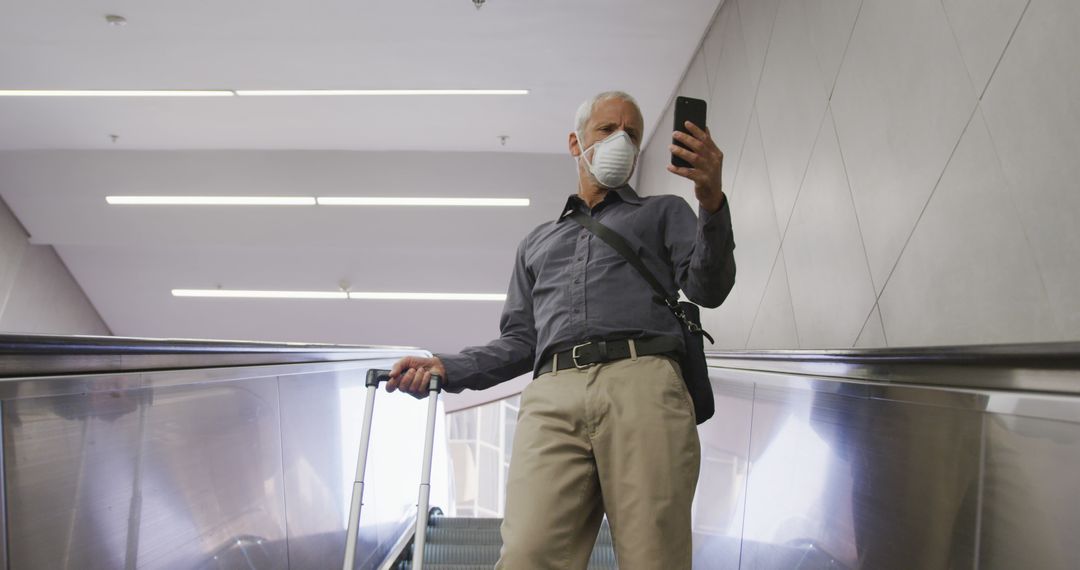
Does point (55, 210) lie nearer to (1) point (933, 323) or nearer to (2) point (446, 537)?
(2) point (446, 537)

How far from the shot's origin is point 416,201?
1043 centimetres

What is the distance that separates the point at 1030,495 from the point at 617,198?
124 cm

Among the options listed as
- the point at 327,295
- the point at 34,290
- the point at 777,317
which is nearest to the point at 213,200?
the point at 327,295

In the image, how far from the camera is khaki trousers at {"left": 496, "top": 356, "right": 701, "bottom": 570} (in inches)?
68.8

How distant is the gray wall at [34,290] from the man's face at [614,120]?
10042mm

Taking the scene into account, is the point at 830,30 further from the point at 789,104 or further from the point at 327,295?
the point at 327,295

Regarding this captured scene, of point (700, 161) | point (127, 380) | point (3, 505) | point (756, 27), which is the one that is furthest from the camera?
point (756, 27)

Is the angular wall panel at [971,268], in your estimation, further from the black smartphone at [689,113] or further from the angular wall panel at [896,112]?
the black smartphone at [689,113]

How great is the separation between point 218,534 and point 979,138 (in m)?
2.56

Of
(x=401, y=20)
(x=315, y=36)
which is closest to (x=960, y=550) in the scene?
(x=401, y=20)

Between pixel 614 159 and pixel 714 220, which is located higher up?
pixel 614 159

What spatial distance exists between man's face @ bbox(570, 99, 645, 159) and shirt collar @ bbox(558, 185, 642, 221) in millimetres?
120

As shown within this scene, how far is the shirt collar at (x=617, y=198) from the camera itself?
7.15ft

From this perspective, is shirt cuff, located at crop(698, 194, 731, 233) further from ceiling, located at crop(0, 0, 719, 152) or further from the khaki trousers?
ceiling, located at crop(0, 0, 719, 152)
